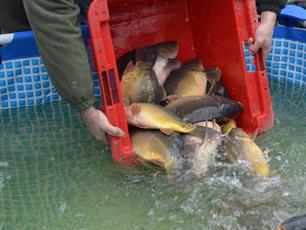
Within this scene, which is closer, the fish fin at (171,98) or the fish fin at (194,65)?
the fish fin at (171,98)

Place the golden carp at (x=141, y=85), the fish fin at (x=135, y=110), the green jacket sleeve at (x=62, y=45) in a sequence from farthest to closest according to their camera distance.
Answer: the golden carp at (x=141, y=85) → the fish fin at (x=135, y=110) → the green jacket sleeve at (x=62, y=45)

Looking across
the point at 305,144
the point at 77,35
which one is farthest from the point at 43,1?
the point at 305,144

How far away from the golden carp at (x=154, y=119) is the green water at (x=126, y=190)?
0.24 meters

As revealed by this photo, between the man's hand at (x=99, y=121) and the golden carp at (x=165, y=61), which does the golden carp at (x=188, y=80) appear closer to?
Answer: the golden carp at (x=165, y=61)

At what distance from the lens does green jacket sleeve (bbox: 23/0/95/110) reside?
2502mm

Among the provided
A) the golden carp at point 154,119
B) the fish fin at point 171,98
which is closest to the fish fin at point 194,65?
the fish fin at point 171,98

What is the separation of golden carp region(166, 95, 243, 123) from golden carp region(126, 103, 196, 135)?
4.0 inches

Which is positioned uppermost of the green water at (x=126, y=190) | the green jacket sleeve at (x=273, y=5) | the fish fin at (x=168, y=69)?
the green jacket sleeve at (x=273, y=5)

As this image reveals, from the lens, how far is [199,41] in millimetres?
3467

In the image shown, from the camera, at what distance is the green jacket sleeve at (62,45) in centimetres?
250

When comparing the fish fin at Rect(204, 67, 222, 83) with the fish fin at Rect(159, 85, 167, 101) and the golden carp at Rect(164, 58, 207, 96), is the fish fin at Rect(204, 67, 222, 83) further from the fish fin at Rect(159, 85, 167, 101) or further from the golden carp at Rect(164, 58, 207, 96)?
the fish fin at Rect(159, 85, 167, 101)

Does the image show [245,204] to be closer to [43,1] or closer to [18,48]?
[43,1]

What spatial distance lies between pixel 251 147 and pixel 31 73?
1516mm

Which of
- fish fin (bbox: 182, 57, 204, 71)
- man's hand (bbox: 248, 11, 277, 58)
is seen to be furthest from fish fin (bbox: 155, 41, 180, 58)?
man's hand (bbox: 248, 11, 277, 58)
